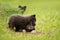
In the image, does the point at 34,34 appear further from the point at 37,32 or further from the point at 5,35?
the point at 5,35

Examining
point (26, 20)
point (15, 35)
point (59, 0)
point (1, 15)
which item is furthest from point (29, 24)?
point (59, 0)

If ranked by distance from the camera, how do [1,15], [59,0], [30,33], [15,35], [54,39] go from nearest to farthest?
[54,39], [15,35], [30,33], [1,15], [59,0]

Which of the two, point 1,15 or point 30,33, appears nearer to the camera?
point 30,33

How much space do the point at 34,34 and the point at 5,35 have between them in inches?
56.7

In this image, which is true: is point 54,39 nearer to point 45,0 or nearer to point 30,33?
point 30,33

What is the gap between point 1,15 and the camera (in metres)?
14.6

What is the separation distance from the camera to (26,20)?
1198 cm

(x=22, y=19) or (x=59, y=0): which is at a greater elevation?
(x=59, y=0)

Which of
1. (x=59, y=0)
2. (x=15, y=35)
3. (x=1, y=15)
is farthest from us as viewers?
(x=59, y=0)

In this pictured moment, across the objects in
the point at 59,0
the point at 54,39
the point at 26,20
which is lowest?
the point at 54,39

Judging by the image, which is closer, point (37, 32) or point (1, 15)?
point (37, 32)

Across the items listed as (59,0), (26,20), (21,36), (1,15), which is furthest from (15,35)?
(59,0)

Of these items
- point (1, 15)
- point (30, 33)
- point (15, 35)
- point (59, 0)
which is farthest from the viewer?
point (59, 0)

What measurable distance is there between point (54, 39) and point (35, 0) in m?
20.8
